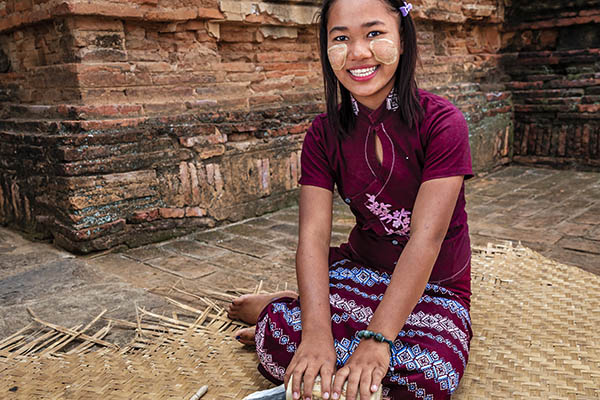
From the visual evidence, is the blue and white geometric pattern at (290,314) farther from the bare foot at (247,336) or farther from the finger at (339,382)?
the finger at (339,382)

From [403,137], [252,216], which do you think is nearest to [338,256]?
[403,137]

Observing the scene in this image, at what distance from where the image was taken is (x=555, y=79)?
5199 mm

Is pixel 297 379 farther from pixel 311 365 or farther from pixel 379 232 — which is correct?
pixel 379 232

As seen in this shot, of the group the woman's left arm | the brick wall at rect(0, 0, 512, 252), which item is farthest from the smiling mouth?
the brick wall at rect(0, 0, 512, 252)

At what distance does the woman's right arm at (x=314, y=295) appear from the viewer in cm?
131

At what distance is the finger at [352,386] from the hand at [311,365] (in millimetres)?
48

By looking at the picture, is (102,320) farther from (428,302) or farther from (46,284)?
(428,302)

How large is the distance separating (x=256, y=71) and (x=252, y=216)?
99 cm

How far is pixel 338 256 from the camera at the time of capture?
1.88 metres

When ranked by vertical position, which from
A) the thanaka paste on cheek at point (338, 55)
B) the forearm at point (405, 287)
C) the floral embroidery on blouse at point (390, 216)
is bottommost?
the forearm at point (405, 287)

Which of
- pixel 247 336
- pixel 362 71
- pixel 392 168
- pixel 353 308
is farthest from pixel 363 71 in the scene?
pixel 247 336

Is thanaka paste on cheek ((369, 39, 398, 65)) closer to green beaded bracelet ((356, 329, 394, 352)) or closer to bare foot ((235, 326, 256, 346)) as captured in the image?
green beaded bracelet ((356, 329, 394, 352))

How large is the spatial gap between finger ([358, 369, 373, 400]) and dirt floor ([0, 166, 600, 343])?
3.61 feet

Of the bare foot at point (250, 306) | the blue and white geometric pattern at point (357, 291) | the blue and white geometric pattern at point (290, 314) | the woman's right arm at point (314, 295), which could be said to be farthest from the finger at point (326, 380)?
the bare foot at point (250, 306)
